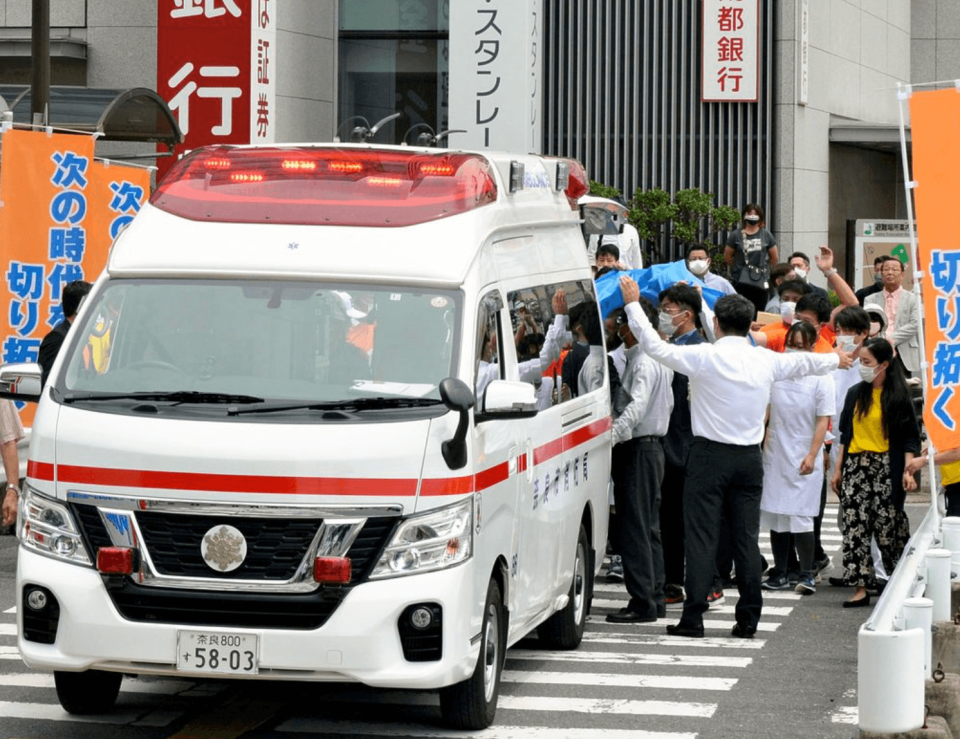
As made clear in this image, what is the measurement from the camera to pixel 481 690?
7758 millimetres

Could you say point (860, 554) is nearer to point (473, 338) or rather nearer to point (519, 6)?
point (473, 338)

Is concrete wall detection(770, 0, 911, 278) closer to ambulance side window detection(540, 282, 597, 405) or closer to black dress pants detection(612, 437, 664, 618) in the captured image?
black dress pants detection(612, 437, 664, 618)

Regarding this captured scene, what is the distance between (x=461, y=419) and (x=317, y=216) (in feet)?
4.21

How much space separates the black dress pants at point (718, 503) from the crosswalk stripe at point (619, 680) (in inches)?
39.8

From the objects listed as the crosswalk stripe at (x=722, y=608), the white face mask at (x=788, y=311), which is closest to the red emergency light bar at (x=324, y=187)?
the crosswalk stripe at (x=722, y=608)

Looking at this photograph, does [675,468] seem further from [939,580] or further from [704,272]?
[704,272]

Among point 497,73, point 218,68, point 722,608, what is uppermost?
point 497,73

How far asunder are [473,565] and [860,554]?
504 cm

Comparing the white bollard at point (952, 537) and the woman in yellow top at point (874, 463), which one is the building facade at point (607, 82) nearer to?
the woman in yellow top at point (874, 463)

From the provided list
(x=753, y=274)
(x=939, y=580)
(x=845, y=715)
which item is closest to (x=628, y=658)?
(x=845, y=715)

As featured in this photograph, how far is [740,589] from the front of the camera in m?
10.4

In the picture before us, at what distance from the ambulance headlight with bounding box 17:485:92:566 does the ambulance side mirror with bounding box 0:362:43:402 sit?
1.52 ft

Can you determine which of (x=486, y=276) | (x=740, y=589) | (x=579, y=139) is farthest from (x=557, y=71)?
(x=486, y=276)

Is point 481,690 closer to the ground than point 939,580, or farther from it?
closer to the ground
